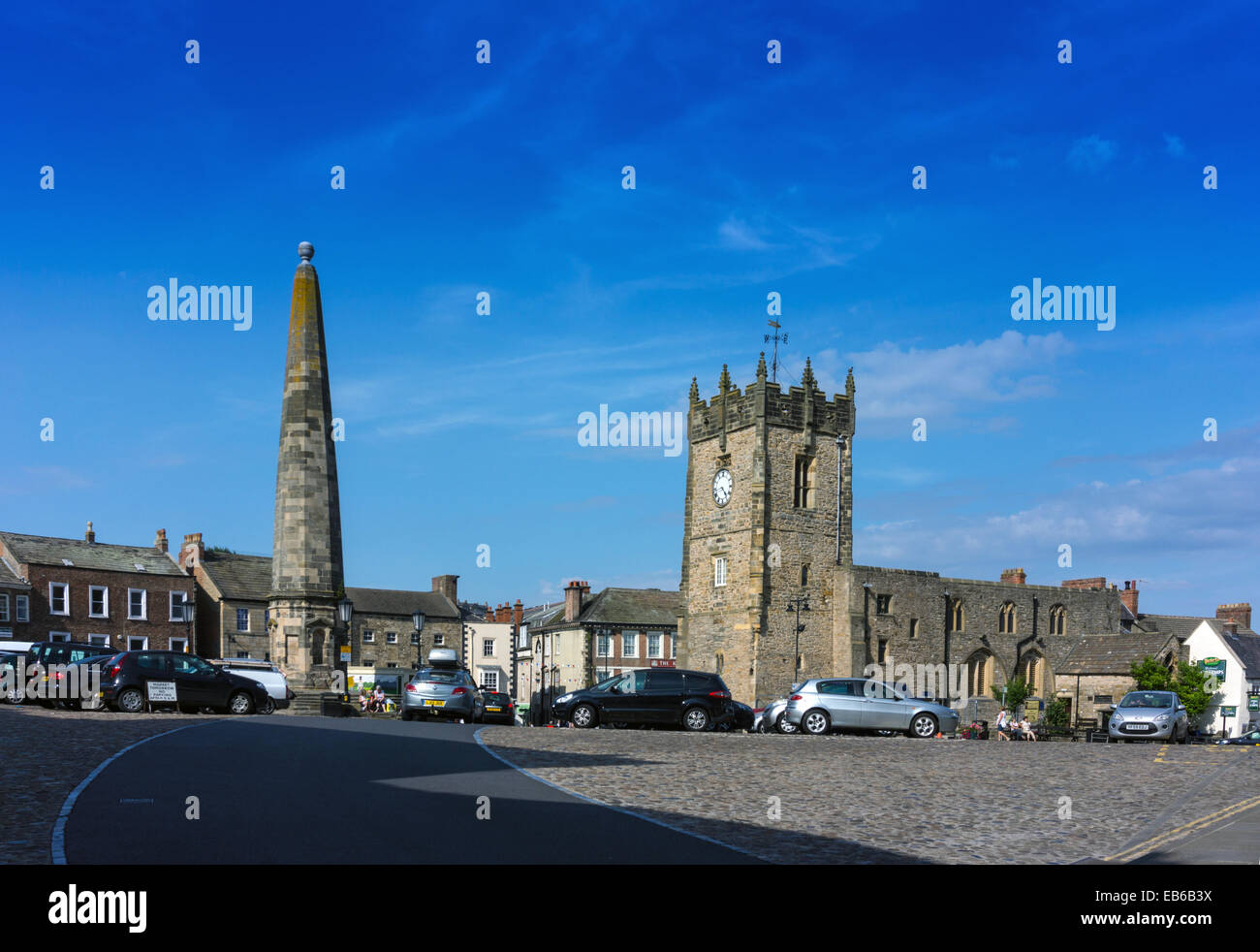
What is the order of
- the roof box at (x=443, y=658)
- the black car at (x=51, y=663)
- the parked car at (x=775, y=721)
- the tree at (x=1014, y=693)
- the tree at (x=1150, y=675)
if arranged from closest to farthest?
the black car at (x=51, y=663), the parked car at (x=775, y=721), the roof box at (x=443, y=658), the tree at (x=1150, y=675), the tree at (x=1014, y=693)

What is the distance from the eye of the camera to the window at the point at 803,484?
230ft

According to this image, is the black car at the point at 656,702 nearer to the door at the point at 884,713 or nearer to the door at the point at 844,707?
the door at the point at 844,707

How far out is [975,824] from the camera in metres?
13.6

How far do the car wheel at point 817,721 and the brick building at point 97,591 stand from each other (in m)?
42.0

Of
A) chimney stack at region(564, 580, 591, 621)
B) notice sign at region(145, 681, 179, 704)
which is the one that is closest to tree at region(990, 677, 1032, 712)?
chimney stack at region(564, 580, 591, 621)

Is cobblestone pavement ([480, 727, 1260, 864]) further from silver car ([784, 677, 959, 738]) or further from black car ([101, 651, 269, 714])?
black car ([101, 651, 269, 714])

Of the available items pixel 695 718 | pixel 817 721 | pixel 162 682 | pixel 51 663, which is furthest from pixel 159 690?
pixel 817 721

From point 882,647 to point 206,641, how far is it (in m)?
39.4

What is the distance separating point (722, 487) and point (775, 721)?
128 feet

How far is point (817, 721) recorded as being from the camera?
31.7 meters

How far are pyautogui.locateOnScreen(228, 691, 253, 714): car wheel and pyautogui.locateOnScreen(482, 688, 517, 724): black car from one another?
6.47 m

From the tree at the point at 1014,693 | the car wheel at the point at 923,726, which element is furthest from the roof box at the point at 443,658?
the tree at the point at 1014,693
